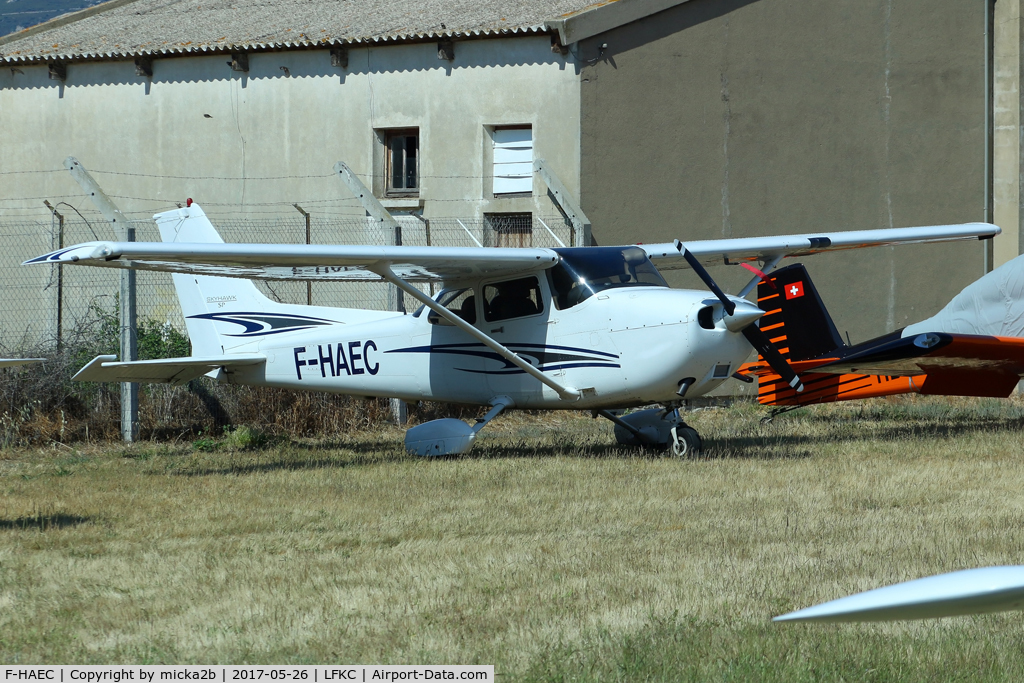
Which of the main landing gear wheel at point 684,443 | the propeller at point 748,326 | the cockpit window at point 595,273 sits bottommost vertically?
the main landing gear wheel at point 684,443

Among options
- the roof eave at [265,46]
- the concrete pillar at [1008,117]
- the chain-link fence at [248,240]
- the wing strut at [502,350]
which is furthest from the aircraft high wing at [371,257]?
the roof eave at [265,46]

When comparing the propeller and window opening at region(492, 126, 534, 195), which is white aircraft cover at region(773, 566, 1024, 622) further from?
window opening at region(492, 126, 534, 195)

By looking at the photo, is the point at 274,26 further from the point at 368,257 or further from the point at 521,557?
the point at 521,557

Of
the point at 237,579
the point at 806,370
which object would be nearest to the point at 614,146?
the point at 806,370

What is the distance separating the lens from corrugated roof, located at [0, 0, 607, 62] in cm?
1630

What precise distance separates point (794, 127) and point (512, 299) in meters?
7.72

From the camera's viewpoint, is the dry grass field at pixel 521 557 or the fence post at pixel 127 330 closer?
the dry grass field at pixel 521 557

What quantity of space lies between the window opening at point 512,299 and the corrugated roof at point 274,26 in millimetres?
6551

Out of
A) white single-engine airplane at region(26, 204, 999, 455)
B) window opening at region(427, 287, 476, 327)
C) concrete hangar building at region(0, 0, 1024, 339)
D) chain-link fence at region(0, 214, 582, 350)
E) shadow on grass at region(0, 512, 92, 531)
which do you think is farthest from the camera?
concrete hangar building at region(0, 0, 1024, 339)

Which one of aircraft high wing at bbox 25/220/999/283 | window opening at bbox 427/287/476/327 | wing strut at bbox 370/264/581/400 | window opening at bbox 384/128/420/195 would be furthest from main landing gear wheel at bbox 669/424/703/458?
window opening at bbox 384/128/420/195

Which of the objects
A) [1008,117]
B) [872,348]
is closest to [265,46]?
[872,348]

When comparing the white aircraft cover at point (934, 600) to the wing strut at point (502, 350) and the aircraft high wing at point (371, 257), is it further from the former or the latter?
the wing strut at point (502, 350)

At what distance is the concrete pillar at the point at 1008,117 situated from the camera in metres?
16.6

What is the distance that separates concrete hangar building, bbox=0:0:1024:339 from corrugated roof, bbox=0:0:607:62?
0.09m
